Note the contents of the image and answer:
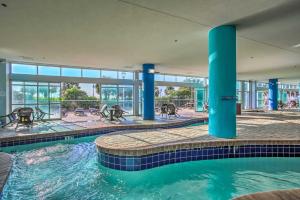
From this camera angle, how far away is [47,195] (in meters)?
3.01

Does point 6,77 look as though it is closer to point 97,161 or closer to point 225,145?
point 97,161

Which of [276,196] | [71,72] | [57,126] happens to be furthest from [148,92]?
[276,196]

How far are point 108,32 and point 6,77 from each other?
597cm

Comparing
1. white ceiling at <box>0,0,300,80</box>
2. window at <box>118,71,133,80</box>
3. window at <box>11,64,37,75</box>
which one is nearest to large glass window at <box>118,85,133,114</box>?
window at <box>118,71,133,80</box>

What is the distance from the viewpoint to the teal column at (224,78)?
480 cm

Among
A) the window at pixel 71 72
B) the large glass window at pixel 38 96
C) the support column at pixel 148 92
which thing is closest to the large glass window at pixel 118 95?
the window at pixel 71 72

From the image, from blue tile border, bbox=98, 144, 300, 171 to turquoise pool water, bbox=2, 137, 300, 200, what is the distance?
0.36 ft

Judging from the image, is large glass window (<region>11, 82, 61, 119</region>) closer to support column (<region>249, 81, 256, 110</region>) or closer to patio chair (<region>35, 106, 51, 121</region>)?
patio chair (<region>35, 106, 51, 121</region>)

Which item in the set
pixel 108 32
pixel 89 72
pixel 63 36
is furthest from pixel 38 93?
pixel 108 32

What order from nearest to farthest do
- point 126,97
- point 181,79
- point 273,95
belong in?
1. point 126,97
2. point 181,79
3. point 273,95

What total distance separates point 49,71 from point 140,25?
698 cm

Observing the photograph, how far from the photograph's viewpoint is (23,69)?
9.61 meters

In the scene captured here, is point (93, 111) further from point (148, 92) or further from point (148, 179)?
point (148, 179)

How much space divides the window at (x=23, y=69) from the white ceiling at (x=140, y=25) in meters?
2.00
